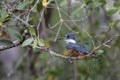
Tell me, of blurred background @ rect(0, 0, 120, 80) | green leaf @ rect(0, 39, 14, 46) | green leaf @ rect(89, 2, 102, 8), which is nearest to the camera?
green leaf @ rect(0, 39, 14, 46)

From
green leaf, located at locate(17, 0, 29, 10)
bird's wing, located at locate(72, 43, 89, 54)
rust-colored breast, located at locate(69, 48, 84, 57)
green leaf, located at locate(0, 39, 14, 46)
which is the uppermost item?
green leaf, located at locate(17, 0, 29, 10)

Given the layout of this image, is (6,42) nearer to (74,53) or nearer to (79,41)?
(74,53)

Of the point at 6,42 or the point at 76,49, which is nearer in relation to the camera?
the point at 6,42

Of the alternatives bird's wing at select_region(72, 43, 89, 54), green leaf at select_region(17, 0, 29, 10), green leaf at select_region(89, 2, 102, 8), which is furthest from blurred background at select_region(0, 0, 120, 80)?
bird's wing at select_region(72, 43, 89, 54)

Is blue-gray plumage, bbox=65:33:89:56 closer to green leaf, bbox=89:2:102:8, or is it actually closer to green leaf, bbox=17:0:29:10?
green leaf, bbox=89:2:102:8

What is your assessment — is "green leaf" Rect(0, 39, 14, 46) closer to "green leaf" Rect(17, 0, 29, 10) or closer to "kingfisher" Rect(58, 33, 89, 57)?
"green leaf" Rect(17, 0, 29, 10)

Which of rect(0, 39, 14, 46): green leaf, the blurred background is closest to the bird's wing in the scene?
the blurred background

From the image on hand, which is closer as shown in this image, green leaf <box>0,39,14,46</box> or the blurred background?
green leaf <box>0,39,14,46</box>

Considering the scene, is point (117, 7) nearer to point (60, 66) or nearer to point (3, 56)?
point (60, 66)

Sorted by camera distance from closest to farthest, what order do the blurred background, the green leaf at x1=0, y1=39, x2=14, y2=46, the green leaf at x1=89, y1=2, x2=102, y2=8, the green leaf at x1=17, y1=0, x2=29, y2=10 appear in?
the green leaf at x1=0, y1=39, x2=14, y2=46 → the green leaf at x1=17, y1=0, x2=29, y2=10 → the green leaf at x1=89, y1=2, x2=102, y2=8 → the blurred background

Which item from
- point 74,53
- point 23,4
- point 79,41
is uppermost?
point 23,4

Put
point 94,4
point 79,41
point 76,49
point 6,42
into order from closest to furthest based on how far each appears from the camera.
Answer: point 6,42 → point 76,49 → point 94,4 → point 79,41

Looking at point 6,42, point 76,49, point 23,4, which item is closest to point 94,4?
point 76,49

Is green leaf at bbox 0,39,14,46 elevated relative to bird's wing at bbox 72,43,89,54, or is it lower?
elevated
